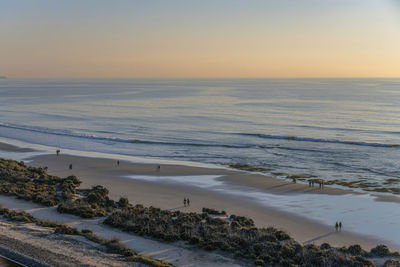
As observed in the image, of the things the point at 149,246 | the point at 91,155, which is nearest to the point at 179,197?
the point at 149,246

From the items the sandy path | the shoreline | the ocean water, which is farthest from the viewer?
the ocean water

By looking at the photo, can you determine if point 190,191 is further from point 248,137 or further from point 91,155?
point 248,137

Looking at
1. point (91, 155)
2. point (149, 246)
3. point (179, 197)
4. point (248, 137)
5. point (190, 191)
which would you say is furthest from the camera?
point (248, 137)

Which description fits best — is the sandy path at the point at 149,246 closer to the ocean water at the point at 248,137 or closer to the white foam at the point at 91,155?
the white foam at the point at 91,155

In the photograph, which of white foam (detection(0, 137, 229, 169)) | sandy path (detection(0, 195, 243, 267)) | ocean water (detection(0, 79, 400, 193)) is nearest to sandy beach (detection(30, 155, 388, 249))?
white foam (detection(0, 137, 229, 169))

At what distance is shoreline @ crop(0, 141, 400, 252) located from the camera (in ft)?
78.2

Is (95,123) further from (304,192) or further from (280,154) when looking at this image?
(304,192)

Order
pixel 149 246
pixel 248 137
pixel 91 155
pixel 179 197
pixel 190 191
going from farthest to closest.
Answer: pixel 248 137 < pixel 91 155 < pixel 190 191 < pixel 179 197 < pixel 149 246

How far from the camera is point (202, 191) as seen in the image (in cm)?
3291

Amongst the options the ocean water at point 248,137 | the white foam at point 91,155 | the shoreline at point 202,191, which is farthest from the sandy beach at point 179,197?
the ocean water at point 248,137

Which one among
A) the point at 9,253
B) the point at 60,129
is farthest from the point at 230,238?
the point at 60,129

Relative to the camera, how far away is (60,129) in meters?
69.9

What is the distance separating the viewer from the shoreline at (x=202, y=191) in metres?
23.8

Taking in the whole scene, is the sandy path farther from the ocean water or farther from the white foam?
the ocean water
